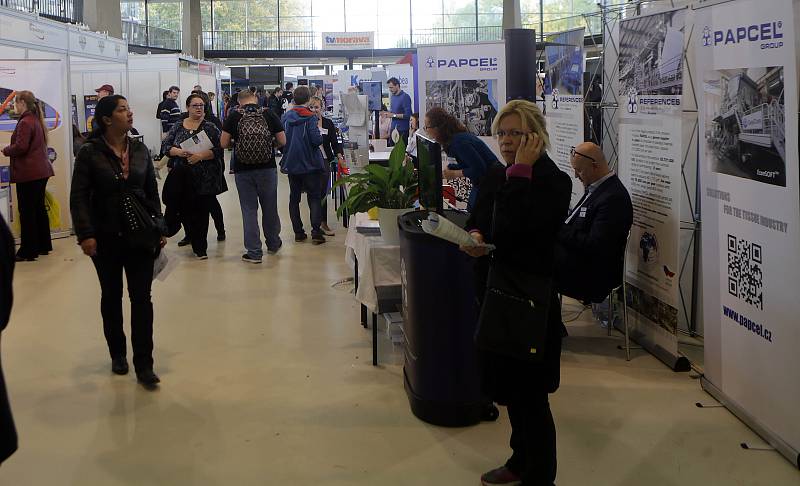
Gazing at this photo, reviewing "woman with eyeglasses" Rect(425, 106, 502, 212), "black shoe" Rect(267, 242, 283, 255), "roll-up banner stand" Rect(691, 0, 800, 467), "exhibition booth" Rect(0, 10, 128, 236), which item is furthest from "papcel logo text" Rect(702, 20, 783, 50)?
"exhibition booth" Rect(0, 10, 128, 236)

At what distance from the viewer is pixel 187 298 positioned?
581 centimetres

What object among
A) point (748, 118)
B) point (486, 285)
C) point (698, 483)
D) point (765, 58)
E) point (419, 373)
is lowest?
point (698, 483)

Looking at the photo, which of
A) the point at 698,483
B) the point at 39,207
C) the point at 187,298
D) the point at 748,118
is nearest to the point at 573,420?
the point at 698,483

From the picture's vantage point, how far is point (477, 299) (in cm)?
275

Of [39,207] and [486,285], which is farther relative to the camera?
[39,207]

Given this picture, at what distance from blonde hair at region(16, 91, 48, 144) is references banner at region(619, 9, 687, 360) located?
4.92m

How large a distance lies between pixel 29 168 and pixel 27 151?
0.51 ft

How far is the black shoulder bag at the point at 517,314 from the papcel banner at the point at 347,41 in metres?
25.8

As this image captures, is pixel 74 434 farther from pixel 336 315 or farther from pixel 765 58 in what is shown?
pixel 765 58

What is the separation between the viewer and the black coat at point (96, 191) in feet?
12.4

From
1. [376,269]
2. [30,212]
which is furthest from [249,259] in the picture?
[376,269]

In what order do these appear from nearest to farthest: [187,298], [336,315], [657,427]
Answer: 1. [657,427]
2. [336,315]
3. [187,298]

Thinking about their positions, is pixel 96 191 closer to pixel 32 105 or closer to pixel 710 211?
pixel 710 211

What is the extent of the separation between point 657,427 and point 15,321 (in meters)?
4.01
